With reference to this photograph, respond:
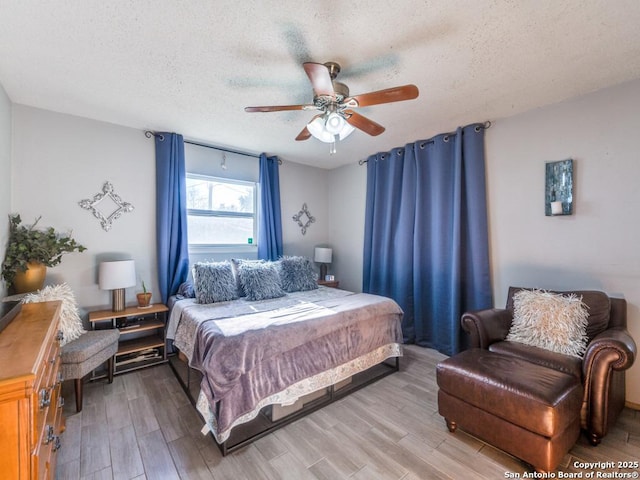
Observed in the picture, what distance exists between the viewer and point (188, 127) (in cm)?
313

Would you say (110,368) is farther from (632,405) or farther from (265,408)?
Result: (632,405)

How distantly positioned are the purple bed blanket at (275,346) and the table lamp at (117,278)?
1258mm

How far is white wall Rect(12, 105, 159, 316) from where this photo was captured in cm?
264

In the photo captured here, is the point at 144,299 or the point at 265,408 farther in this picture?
the point at 144,299

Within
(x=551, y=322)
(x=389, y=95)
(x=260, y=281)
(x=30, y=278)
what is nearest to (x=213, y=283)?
(x=260, y=281)

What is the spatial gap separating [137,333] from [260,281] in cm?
148

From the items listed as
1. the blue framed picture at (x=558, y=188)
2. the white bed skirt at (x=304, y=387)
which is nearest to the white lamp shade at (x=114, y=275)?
the white bed skirt at (x=304, y=387)

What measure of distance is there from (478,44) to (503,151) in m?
1.48

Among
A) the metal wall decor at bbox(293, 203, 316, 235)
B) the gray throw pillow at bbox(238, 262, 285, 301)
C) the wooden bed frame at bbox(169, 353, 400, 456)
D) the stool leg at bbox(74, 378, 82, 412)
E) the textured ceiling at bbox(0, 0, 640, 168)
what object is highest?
the textured ceiling at bbox(0, 0, 640, 168)

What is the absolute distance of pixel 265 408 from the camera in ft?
7.26

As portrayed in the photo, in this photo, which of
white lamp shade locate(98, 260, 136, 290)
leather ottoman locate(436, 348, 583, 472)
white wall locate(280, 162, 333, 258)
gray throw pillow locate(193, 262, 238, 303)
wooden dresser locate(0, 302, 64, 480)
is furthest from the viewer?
white wall locate(280, 162, 333, 258)

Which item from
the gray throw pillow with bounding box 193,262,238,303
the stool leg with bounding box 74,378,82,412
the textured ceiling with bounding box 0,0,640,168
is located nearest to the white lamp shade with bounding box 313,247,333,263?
the gray throw pillow with bounding box 193,262,238,303

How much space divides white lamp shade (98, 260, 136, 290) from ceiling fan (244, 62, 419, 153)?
201 cm

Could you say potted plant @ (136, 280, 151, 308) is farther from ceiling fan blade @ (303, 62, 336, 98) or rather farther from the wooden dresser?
ceiling fan blade @ (303, 62, 336, 98)
